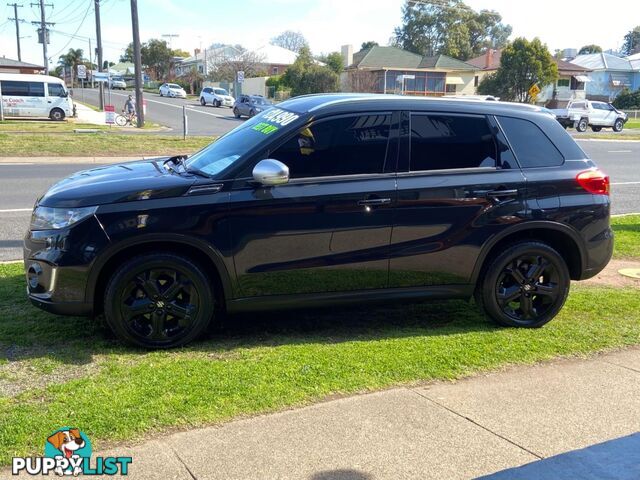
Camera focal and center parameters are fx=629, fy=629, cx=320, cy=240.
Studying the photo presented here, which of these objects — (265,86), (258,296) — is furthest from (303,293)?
(265,86)

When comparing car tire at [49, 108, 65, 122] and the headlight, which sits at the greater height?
car tire at [49, 108, 65, 122]

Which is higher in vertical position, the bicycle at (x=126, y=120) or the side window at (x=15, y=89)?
the side window at (x=15, y=89)

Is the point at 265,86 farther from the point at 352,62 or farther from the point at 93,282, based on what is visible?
the point at 93,282

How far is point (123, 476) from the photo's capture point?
3.01 metres

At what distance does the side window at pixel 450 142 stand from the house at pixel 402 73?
171 ft

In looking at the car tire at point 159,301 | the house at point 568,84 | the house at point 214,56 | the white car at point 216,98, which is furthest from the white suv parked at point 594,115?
the house at point 214,56

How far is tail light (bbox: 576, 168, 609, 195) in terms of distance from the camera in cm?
525

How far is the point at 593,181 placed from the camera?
5281 mm

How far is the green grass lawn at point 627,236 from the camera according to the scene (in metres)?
8.16

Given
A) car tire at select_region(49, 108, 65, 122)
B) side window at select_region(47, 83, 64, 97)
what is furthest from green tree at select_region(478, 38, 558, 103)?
car tire at select_region(49, 108, 65, 122)

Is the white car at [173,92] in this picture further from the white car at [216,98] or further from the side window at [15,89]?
the side window at [15,89]

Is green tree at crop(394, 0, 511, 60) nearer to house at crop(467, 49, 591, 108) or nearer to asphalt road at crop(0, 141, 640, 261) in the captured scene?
house at crop(467, 49, 591, 108)

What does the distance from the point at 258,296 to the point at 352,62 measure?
62714mm

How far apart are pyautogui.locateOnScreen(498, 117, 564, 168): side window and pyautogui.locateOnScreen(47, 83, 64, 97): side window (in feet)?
108
